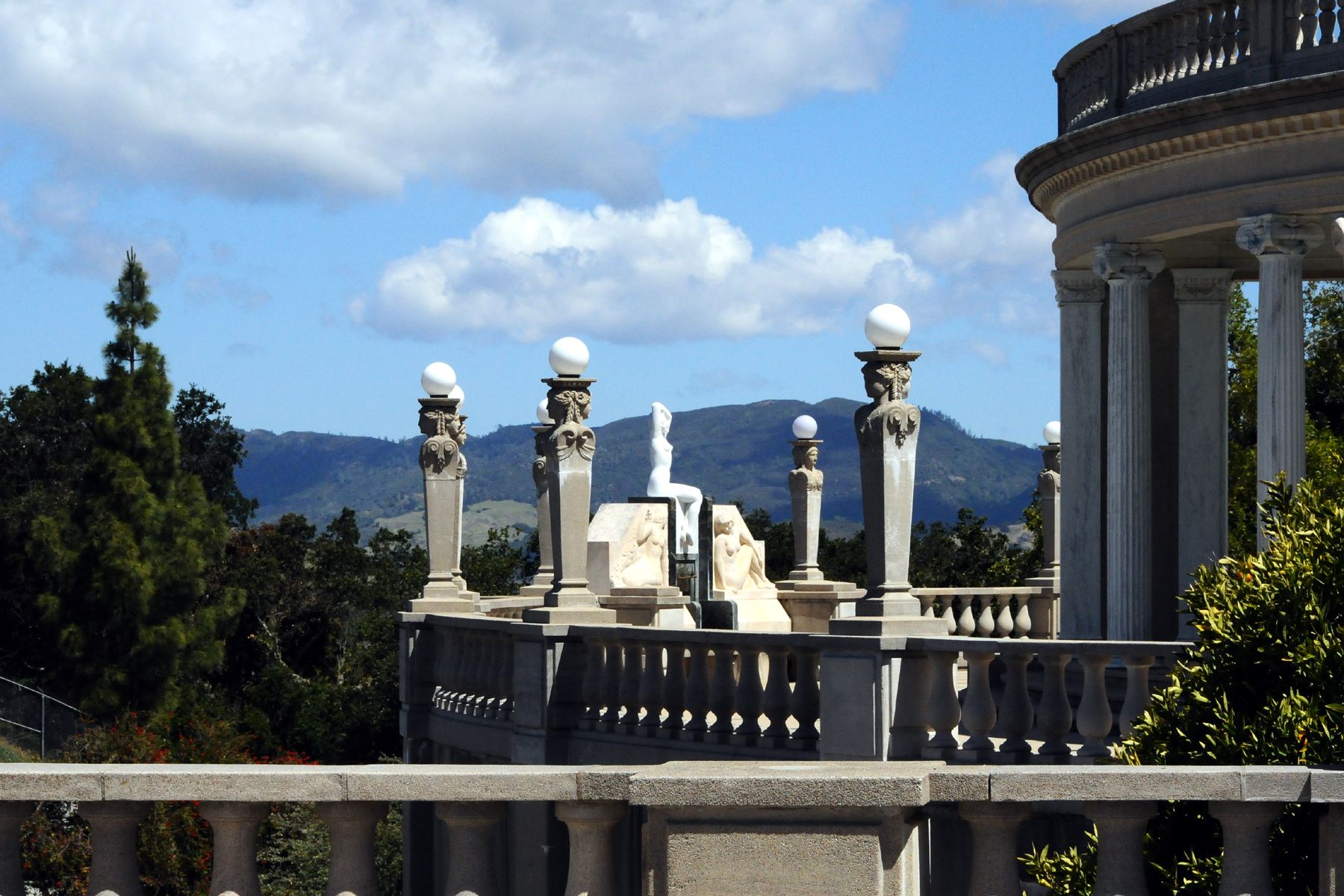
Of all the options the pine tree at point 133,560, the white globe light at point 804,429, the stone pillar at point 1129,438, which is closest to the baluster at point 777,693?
the stone pillar at point 1129,438

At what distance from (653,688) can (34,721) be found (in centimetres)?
4298

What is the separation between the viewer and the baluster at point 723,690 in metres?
15.4

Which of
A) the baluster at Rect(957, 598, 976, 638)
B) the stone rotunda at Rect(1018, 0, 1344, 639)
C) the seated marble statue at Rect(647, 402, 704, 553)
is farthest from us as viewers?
the seated marble statue at Rect(647, 402, 704, 553)

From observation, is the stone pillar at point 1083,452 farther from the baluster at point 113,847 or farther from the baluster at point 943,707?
the baluster at point 113,847

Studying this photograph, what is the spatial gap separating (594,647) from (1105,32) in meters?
8.84

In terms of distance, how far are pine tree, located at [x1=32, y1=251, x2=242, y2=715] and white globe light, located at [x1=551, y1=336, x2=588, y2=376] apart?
4430 cm

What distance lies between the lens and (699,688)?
15.6m

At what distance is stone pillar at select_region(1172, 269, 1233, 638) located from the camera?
21531 mm

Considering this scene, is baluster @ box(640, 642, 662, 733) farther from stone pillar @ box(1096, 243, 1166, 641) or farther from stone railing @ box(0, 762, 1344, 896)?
stone railing @ box(0, 762, 1344, 896)

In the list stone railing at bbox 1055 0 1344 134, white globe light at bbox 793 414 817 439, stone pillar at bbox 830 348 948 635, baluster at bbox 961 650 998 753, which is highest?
stone railing at bbox 1055 0 1344 134

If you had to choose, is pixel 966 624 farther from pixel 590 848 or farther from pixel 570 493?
pixel 590 848

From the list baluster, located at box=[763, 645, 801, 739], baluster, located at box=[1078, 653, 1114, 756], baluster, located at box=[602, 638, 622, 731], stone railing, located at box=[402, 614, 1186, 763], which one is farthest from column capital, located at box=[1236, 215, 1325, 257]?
baluster, located at box=[602, 638, 622, 731]

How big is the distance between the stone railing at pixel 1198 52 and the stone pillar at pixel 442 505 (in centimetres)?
928

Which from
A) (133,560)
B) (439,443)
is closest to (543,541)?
(439,443)
